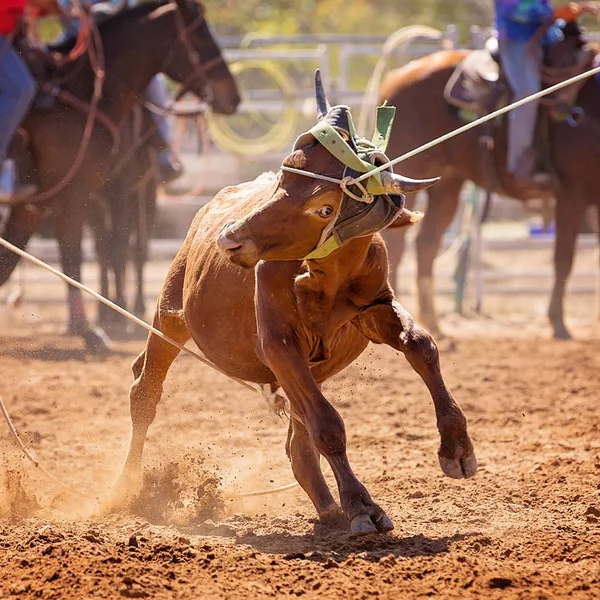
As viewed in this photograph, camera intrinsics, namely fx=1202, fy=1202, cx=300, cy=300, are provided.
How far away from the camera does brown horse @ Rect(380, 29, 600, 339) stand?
32.6 feet

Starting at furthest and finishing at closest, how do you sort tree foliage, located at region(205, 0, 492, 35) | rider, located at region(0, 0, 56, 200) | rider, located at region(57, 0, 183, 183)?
1. tree foliage, located at region(205, 0, 492, 35)
2. rider, located at region(57, 0, 183, 183)
3. rider, located at region(0, 0, 56, 200)

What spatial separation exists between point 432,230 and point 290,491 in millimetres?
5776

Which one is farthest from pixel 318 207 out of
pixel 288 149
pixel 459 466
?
pixel 288 149

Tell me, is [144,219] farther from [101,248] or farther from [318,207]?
[318,207]

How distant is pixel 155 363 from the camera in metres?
5.28

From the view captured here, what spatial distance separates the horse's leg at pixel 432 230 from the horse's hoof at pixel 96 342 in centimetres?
279

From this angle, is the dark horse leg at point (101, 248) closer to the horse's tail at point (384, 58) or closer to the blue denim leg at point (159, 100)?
the blue denim leg at point (159, 100)

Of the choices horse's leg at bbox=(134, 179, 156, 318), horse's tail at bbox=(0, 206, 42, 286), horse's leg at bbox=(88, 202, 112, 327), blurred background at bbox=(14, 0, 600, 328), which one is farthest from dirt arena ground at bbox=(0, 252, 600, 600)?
blurred background at bbox=(14, 0, 600, 328)

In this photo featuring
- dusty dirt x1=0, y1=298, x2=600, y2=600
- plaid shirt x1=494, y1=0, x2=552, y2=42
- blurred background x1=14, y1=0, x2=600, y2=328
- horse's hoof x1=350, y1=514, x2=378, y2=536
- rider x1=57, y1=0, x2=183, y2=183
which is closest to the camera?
dusty dirt x1=0, y1=298, x2=600, y2=600

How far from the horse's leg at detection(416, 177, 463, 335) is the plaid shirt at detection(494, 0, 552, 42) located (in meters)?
1.43

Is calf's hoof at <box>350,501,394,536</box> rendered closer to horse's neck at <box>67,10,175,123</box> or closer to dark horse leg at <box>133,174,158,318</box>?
horse's neck at <box>67,10,175,123</box>

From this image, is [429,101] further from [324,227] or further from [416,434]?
[324,227]

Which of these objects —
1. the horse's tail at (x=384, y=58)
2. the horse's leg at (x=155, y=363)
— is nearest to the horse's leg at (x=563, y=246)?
the horse's tail at (x=384, y=58)

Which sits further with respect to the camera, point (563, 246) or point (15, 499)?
point (563, 246)
